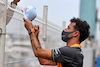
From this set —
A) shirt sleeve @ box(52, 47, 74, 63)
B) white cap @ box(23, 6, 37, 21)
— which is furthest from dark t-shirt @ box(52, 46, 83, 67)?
white cap @ box(23, 6, 37, 21)

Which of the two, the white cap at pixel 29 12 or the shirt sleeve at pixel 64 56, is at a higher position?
the white cap at pixel 29 12

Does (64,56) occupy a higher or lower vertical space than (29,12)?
lower

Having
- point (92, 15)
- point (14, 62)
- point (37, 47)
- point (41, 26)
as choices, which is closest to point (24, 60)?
point (14, 62)

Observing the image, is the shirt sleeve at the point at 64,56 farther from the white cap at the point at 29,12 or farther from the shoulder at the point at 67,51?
the white cap at the point at 29,12

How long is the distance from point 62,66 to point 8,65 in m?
0.85

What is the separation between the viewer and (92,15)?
13.9 m

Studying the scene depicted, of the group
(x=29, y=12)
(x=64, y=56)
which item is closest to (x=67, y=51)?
(x=64, y=56)

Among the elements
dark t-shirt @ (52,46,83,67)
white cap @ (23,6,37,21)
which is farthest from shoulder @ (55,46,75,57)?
white cap @ (23,6,37,21)

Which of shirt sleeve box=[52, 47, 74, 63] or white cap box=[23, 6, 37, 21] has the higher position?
white cap box=[23, 6, 37, 21]

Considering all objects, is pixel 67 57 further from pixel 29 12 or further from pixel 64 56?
pixel 29 12

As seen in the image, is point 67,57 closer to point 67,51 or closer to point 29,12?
point 67,51

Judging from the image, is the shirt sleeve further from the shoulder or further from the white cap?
the white cap

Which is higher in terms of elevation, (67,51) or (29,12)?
(29,12)

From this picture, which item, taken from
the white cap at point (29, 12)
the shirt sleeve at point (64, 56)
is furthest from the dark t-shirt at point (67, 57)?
the white cap at point (29, 12)
